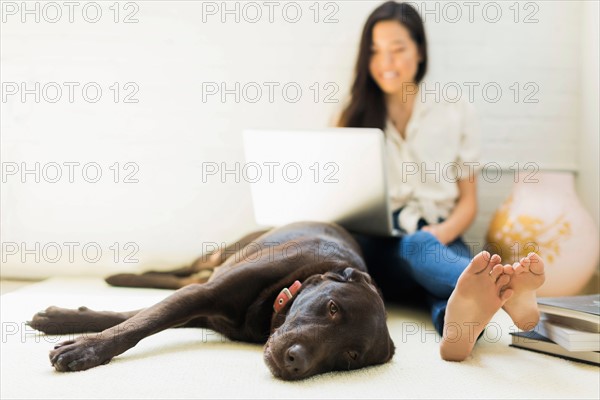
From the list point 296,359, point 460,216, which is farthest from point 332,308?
point 460,216

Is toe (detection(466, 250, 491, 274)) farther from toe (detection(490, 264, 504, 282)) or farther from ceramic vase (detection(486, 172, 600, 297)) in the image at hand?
ceramic vase (detection(486, 172, 600, 297))

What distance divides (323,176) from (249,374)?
0.88m

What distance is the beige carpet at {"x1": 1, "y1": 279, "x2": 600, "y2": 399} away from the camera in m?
1.42

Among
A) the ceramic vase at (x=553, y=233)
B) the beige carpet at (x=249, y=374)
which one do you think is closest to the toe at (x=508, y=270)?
the beige carpet at (x=249, y=374)

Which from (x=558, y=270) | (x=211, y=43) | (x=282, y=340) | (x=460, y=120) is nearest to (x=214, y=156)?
(x=211, y=43)

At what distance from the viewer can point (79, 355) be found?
149 centimetres

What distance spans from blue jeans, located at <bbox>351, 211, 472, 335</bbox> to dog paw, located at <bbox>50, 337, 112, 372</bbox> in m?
0.95

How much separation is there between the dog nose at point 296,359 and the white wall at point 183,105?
1.67 metres

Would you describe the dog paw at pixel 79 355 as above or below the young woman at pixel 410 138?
below

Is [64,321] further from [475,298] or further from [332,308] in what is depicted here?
[475,298]

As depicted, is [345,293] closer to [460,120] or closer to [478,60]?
[460,120]

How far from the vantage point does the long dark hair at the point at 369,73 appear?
8.90ft

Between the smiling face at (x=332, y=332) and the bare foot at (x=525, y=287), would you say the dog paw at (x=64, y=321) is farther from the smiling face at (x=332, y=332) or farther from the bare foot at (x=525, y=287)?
the bare foot at (x=525, y=287)

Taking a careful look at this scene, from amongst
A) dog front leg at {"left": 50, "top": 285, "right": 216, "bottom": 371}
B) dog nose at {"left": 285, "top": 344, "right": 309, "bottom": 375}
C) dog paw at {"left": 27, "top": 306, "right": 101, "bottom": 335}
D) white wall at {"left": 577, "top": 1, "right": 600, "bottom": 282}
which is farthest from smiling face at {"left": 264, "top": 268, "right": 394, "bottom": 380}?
white wall at {"left": 577, "top": 1, "right": 600, "bottom": 282}
